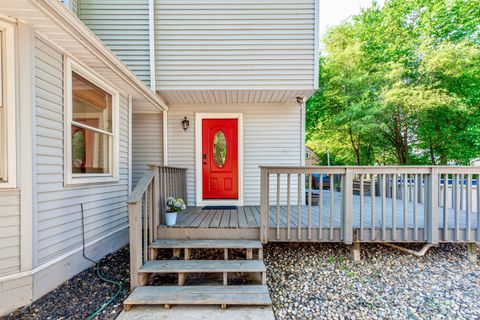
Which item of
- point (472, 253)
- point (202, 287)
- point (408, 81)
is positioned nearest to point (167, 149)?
point (202, 287)

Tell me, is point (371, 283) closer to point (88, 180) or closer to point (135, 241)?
point (135, 241)

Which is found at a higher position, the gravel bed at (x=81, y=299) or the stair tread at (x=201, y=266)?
the stair tread at (x=201, y=266)

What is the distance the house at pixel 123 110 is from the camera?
6.96ft

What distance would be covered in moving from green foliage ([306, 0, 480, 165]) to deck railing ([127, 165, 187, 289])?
320 inches

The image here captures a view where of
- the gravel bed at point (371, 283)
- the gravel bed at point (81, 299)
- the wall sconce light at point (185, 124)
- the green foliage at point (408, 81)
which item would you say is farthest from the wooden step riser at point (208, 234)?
the green foliage at point (408, 81)

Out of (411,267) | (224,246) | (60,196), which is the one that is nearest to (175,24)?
(60,196)

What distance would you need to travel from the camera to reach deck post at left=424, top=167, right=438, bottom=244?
2.94 metres

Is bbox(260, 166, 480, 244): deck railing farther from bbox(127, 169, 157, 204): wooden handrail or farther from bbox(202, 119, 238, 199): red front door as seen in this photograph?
bbox(202, 119, 238, 199): red front door

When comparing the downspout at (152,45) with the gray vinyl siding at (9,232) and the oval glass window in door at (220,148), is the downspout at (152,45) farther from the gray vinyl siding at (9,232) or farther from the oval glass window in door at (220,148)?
the gray vinyl siding at (9,232)

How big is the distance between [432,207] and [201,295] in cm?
302

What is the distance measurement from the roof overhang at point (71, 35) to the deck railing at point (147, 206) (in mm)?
1371

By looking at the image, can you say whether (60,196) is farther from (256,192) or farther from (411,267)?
(411,267)

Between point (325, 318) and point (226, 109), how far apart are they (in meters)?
3.79

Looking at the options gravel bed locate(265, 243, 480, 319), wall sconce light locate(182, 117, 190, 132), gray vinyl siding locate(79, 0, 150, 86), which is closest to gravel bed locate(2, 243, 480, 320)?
gravel bed locate(265, 243, 480, 319)
